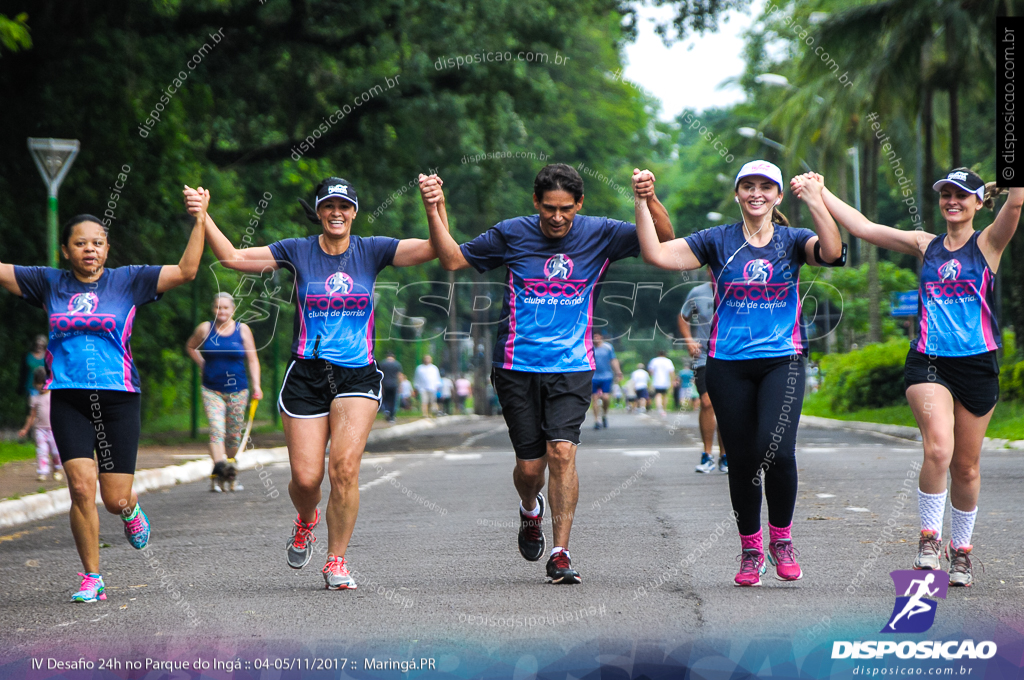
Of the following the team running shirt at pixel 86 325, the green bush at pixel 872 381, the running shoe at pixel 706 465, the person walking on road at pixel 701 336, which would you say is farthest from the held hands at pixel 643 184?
the green bush at pixel 872 381

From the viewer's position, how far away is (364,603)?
569cm

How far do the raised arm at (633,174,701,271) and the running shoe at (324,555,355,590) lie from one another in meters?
2.06

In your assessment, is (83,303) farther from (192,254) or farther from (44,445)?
(44,445)

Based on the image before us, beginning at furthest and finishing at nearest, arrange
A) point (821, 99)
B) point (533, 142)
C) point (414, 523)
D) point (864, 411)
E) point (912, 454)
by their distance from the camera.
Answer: point (821, 99), point (533, 142), point (864, 411), point (912, 454), point (414, 523)

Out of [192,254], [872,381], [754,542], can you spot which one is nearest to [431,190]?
[192,254]

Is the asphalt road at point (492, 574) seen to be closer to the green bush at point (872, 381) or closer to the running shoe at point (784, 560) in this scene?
the running shoe at point (784, 560)

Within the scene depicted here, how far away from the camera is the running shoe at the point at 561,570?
Result: 607cm

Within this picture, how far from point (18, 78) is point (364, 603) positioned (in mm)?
14761

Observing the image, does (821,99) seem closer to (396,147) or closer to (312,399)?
(396,147)

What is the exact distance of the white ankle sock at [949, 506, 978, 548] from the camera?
598 centimetres

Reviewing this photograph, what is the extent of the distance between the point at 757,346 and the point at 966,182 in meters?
1.28

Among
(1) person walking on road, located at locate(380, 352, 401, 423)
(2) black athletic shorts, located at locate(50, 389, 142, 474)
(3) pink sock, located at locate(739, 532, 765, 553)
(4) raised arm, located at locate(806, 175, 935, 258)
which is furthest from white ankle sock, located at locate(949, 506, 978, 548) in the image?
(1) person walking on road, located at locate(380, 352, 401, 423)

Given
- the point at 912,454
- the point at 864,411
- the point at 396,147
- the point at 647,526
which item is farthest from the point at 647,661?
the point at 864,411

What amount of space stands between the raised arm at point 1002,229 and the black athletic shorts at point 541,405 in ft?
6.41
